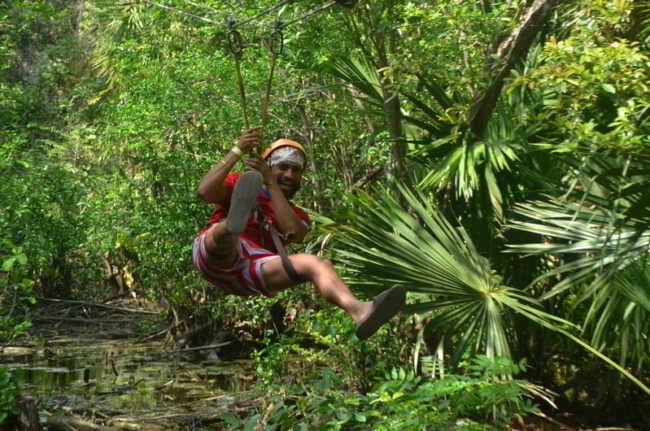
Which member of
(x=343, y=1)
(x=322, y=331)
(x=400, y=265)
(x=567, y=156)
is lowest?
(x=322, y=331)

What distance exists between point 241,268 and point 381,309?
0.88 meters

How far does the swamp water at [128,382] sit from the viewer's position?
8.95m

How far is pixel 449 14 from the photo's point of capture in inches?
314

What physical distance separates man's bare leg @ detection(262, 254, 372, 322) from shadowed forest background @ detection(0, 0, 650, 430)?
2.82ft

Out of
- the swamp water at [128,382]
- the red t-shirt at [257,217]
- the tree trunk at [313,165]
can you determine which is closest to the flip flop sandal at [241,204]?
the red t-shirt at [257,217]

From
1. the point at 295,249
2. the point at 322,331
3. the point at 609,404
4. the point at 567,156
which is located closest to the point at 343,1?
the point at 567,156

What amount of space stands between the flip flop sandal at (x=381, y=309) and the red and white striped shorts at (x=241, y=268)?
663 mm

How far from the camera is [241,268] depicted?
466 cm

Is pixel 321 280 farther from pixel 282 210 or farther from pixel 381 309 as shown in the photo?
pixel 282 210

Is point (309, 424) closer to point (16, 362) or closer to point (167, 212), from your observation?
point (167, 212)

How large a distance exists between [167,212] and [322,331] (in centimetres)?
452

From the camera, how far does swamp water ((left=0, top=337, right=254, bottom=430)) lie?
29.3 feet

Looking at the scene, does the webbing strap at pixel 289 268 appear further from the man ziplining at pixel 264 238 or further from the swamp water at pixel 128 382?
the swamp water at pixel 128 382

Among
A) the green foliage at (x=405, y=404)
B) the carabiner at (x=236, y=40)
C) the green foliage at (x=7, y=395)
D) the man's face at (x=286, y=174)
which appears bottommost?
the green foliage at (x=7, y=395)
